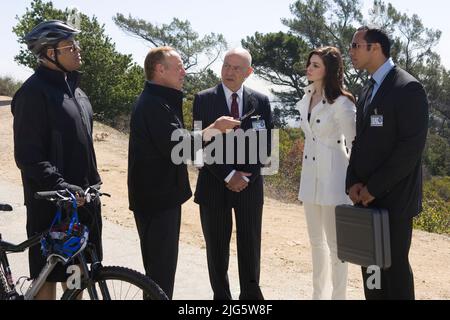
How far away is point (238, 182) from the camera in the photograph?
3998 millimetres

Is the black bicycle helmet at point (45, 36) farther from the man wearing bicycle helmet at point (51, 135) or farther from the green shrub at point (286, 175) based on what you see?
the green shrub at point (286, 175)

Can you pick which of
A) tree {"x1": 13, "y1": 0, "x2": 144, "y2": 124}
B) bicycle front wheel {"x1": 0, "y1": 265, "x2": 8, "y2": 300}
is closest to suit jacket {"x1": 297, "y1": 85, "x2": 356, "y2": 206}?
bicycle front wheel {"x1": 0, "y1": 265, "x2": 8, "y2": 300}

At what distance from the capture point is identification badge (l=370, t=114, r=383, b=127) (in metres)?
3.40

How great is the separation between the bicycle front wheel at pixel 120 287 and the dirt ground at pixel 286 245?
6.85ft

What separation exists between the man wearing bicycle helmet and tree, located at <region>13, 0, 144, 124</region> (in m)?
17.4

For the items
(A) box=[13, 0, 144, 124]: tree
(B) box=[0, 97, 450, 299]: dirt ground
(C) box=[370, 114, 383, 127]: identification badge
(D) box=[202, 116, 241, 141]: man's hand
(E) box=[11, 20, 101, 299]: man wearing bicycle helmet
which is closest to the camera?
(E) box=[11, 20, 101, 299]: man wearing bicycle helmet

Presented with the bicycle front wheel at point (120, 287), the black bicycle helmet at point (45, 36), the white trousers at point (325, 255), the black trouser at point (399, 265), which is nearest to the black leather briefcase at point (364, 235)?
the black trouser at point (399, 265)

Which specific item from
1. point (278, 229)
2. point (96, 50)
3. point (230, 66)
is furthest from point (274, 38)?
point (230, 66)

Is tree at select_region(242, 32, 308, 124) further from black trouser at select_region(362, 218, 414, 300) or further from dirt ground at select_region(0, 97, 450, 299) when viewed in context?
black trouser at select_region(362, 218, 414, 300)

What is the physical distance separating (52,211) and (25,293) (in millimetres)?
452

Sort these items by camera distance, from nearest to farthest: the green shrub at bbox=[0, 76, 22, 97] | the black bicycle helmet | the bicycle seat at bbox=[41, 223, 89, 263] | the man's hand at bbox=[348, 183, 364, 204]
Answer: the bicycle seat at bbox=[41, 223, 89, 263] → the black bicycle helmet → the man's hand at bbox=[348, 183, 364, 204] → the green shrub at bbox=[0, 76, 22, 97]

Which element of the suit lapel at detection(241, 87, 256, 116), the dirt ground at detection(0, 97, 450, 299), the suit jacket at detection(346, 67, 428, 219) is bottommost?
the dirt ground at detection(0, 97, 450, 299)

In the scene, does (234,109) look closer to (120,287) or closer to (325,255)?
(325,255)
